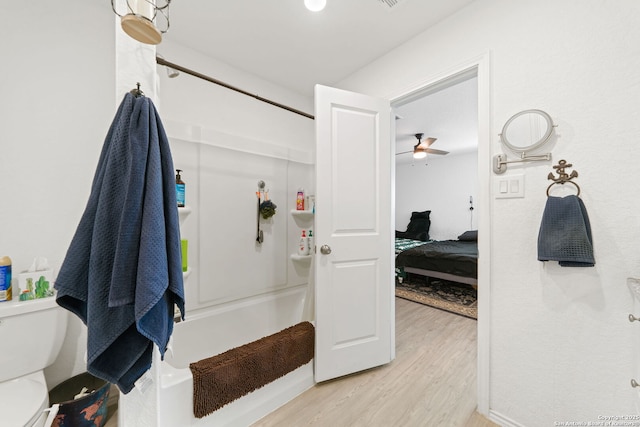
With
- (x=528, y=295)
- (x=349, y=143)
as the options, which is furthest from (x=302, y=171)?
(x=528, y=295)

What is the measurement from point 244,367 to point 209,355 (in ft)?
2.59

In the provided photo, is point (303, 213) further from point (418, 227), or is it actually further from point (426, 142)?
point (418, 227)

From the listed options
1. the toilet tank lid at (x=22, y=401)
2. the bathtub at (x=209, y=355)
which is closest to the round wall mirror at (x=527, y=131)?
the bathtub at (x=209, y=355)

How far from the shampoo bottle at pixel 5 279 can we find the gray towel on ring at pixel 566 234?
273 cm

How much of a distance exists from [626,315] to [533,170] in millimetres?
744

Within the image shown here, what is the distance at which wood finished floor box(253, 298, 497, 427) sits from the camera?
142 cm

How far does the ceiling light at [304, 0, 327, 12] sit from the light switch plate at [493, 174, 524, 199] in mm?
1471

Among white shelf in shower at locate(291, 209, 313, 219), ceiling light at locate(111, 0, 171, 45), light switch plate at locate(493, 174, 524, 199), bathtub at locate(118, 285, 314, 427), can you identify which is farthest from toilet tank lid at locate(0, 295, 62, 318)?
light switch plate at locate(493, 174, 524, 199)

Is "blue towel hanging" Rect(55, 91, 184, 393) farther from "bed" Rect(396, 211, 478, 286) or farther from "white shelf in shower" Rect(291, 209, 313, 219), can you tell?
"bed" Rect(396, 211, 478, 286)

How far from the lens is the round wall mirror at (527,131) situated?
49.4 inches

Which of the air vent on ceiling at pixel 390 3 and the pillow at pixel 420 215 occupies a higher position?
the air vent on ceiling at pixel 390 3

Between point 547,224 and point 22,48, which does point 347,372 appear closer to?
point 547,224

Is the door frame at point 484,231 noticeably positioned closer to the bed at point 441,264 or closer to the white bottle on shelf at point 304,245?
the white bottle on shelf at point 304,245

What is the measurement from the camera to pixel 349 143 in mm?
1804
